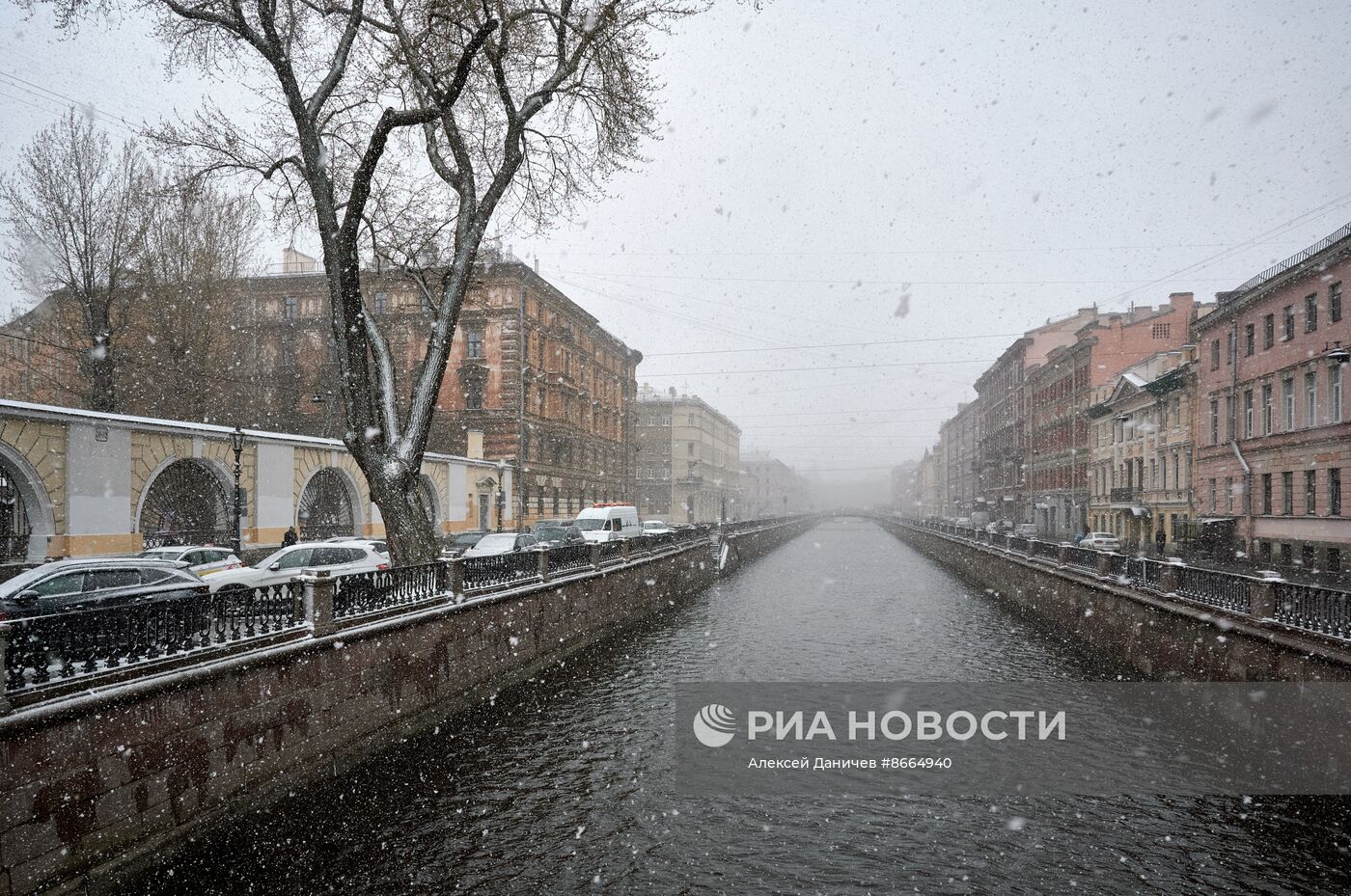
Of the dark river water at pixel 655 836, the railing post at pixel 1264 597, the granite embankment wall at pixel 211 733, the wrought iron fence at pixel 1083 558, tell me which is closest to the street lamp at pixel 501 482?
the wrought iron fence at pixel 1083 558

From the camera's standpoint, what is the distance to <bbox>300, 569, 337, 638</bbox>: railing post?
9.98 metres

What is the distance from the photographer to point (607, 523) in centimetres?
3338

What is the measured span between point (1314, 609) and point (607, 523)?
2559 centimetres

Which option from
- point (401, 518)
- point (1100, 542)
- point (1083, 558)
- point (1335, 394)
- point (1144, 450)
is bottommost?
point (1100, 542)

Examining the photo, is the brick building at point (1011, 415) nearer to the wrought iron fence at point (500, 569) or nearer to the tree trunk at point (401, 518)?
the wrought iron fence at point (500, 569)

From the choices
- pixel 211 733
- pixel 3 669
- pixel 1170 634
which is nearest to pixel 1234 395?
pixel 1170 634

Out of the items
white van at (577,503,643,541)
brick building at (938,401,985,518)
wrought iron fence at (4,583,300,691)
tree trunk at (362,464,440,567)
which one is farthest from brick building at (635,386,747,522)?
wrought iron fence at (4,583,300,691)

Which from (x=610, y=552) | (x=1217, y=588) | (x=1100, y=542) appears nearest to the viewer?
(x=1217, y=588)

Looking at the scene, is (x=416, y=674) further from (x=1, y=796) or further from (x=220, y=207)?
(x=220, y=207)

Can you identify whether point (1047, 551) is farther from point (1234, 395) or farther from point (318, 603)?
point (318, 603)

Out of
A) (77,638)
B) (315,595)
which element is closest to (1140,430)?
(315,595)

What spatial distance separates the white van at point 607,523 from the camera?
106 ft

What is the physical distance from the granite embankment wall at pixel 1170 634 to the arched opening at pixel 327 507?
77.9ft

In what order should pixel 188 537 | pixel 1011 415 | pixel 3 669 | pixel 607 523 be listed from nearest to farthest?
pixel 3 669 < pixel 188 537 < pixel 607 523 < pixel 1011 415
